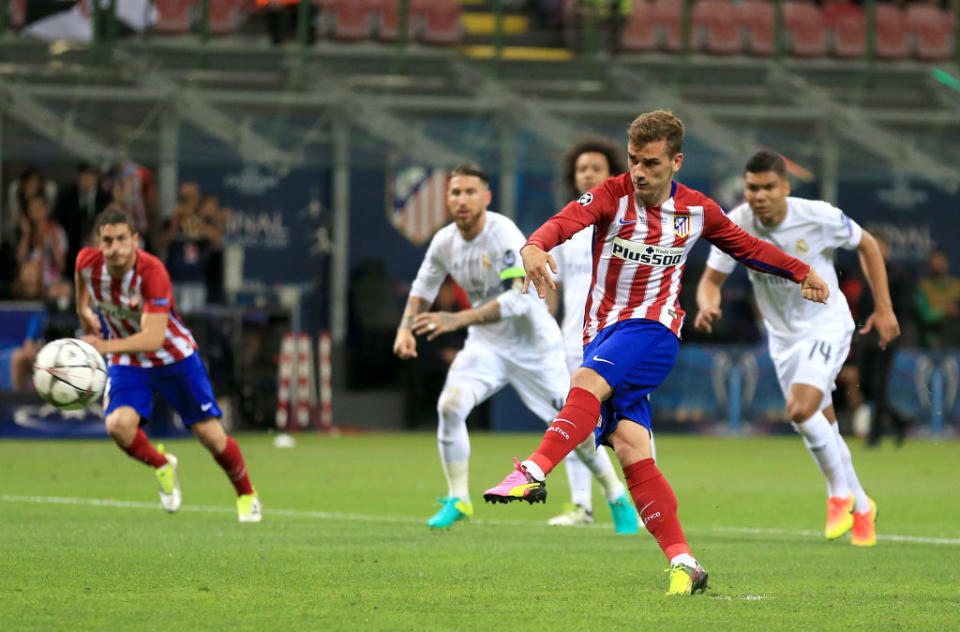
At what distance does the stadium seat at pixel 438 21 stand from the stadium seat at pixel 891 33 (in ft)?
24.4

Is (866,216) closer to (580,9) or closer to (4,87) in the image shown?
(580,9)

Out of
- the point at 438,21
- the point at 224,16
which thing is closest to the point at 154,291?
the point at 224,16

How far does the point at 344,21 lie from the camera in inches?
949

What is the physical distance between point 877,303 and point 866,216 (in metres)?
14.8

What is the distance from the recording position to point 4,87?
67.6 feet

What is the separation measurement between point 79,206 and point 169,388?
11.1 m

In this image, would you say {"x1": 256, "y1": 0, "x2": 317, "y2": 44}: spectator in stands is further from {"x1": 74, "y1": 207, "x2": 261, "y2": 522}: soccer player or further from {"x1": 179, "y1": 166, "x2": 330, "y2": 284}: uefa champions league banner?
{"x1": 74, "y1": 207, "x2": 261, "y2": 522}: soccer player

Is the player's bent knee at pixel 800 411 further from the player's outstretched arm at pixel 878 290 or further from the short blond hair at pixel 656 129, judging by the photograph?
the short blond hair at pixel 656 129

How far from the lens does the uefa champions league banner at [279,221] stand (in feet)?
71.1

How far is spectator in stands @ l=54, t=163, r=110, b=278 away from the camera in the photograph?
20047 mm

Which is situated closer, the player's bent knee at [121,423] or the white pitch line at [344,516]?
the white pitch line at [344,516]

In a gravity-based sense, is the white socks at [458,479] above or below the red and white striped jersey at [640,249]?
below

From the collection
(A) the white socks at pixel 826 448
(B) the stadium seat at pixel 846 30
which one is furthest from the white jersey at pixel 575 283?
(B) the stadium seat at pixel 846 30

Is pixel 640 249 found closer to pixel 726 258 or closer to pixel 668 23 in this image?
pixel 726 258
